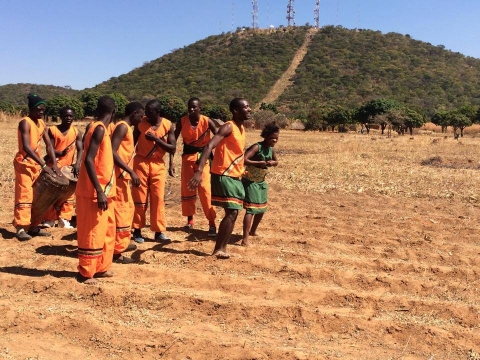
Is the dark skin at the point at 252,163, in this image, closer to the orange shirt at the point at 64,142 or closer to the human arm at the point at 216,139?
the human arm at the point at 216,139

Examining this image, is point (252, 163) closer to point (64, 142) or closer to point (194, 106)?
point (194, 106)

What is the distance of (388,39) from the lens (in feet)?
295

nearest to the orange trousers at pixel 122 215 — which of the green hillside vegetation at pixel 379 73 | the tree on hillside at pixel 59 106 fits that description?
the tree on hillside at pixel 59 106

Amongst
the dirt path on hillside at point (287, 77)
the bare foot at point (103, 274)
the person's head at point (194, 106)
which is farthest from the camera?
the dirt path on hillside at point (287, 77)

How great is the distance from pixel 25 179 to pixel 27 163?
203mm

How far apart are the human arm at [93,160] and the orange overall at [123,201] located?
0.70 metres

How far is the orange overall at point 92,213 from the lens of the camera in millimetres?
4340

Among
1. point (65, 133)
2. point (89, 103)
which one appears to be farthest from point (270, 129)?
point (89, 103)

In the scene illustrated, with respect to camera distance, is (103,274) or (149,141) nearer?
(103,274)

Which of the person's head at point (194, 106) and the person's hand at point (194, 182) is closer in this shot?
the person's hand at point (194, 182)

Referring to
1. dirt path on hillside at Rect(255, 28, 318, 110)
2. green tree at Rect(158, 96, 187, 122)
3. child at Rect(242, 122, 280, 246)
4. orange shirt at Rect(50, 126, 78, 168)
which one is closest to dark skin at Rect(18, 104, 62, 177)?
orange shirt at Rect(50, 126, 78, 168)

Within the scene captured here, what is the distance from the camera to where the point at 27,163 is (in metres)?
5.92

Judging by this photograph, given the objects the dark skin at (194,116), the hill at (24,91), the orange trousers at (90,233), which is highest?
the hill at (24,91)

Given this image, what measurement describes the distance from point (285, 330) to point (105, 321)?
1.42 meters
